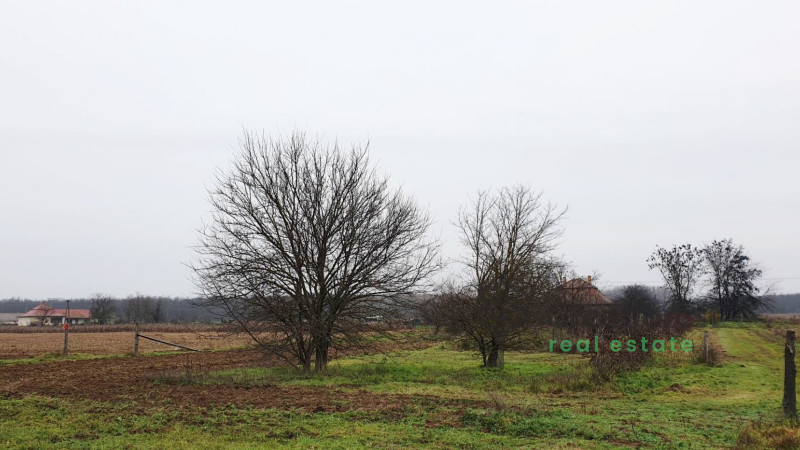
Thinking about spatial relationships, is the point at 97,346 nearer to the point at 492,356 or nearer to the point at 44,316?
the point at 492,356

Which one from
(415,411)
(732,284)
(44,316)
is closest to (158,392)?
(415,411)

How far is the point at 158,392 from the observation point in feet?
52.5

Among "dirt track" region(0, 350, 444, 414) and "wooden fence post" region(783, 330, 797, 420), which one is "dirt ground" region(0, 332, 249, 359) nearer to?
"dirt track" region(0, 350, 444, 414)

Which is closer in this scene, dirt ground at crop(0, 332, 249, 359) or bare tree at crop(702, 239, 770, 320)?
dirt ground at crop(0, 332, 249, 359)

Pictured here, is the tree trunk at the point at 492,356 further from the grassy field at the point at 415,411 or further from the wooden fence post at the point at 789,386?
the wooden fence post at the point at 789,386

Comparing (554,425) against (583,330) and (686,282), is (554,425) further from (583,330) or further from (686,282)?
(686,282)

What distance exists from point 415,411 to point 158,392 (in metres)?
7.79

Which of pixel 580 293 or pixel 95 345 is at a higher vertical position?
pixel 580 293

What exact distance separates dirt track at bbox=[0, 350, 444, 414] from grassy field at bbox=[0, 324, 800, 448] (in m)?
0.08

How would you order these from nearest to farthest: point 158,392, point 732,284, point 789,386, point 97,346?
point 789,386 < point 158,392 < point 97,346 < point 732,284

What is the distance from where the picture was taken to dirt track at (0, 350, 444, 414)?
1366cm

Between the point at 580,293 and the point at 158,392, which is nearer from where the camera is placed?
the point at 158,392

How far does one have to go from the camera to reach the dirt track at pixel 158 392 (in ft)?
44.8

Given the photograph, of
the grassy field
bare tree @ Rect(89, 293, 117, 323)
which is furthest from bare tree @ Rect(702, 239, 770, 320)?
bare tree @ Rect(89, 293, 117, 323)
